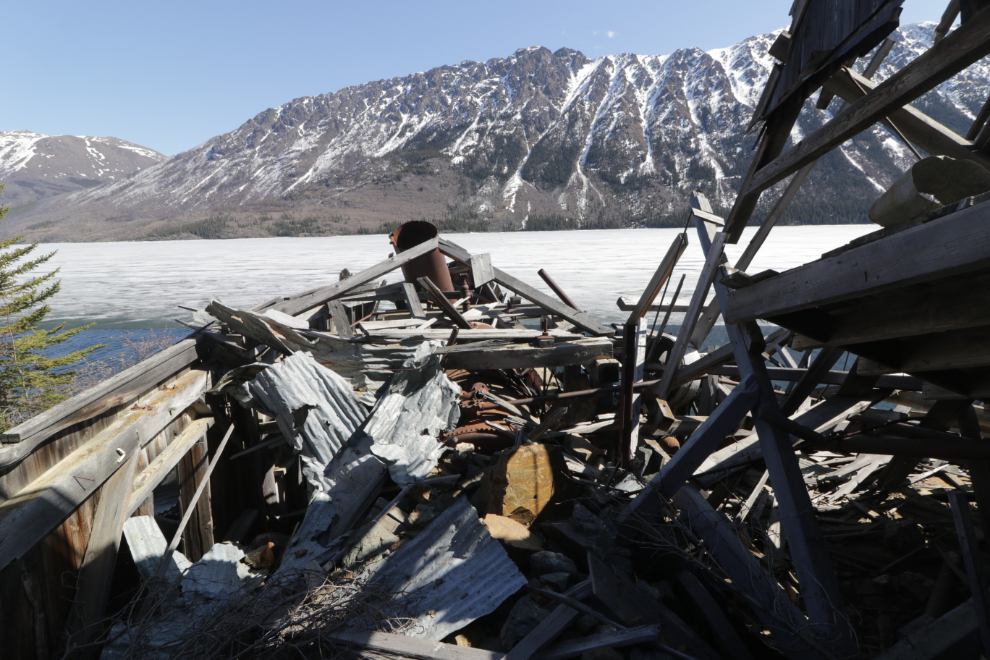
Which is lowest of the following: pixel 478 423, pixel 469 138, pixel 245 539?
pixel 245 539

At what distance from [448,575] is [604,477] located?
5.64 feet

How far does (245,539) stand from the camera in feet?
16.6

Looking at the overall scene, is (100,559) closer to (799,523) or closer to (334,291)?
(334,291)

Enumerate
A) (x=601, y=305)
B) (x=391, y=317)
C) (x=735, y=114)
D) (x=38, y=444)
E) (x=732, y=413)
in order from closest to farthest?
(x=38, y=444) → (x=732, y=413) → (x=391, y=317) → (x=601, y=305) → (x=735, y=114)

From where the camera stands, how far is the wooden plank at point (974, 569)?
8.37 feet

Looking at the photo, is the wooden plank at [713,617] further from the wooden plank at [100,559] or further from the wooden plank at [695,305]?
the wooden plank at [100,559]

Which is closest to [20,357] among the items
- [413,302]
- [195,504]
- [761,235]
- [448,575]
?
[413,302]

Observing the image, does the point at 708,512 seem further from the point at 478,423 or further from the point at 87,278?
the point at 87,278

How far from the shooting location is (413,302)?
705 cm

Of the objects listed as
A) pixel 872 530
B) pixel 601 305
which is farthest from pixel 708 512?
pixel 601 305

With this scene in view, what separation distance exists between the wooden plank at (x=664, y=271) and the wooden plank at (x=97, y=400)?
13.1 ft

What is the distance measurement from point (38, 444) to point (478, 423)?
3384 mm

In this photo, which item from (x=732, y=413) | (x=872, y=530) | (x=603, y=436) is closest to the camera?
(x=732, y=413)

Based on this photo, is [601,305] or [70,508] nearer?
[70,508]
